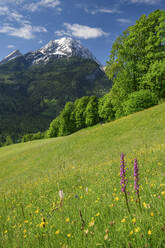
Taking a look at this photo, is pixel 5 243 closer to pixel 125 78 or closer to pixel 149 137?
pixel 149 137

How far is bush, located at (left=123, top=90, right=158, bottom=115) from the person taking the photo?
31359 mm

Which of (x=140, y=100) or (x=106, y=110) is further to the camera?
(x=106, y=110)

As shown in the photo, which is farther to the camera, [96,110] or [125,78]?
[96,110]

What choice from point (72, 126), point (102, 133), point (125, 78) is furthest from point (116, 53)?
point (72, 126)

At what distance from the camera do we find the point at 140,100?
104 ft

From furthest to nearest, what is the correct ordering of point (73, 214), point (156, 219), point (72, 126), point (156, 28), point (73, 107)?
point (73, 107) < point (72, 126) < point (156, 28) < point (73, 214) < point (156, 219)

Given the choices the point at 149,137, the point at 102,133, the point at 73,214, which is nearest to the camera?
the point at 73,214

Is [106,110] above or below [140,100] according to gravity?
below

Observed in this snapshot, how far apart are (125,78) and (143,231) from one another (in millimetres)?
34174

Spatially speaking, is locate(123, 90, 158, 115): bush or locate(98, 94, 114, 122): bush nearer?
locate(123, 90, 158, 115): bush

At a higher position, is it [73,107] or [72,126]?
[73,107]

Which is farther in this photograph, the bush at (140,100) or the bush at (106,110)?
the bush at (106,110)

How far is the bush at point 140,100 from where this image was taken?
3136 cm

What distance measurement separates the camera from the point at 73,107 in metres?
83.6
